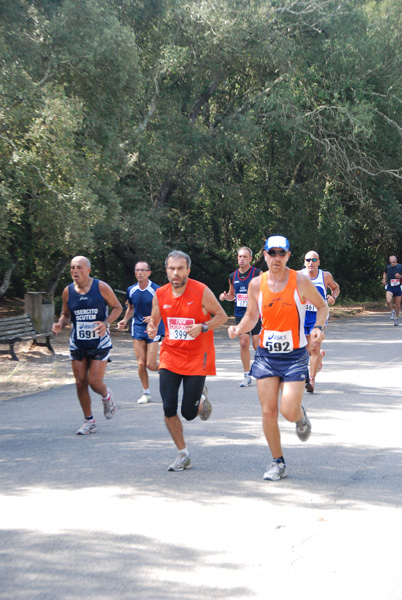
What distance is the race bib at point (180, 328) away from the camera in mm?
6770

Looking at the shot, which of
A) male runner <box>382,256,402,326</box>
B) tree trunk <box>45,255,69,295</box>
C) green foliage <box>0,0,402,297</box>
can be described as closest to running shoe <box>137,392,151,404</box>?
green foliage <box>0,0,402,297</box>

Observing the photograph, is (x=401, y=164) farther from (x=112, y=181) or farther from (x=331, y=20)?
(x=112, y=181)

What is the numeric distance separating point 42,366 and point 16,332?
110 cm

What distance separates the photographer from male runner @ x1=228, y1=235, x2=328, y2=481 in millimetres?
6344

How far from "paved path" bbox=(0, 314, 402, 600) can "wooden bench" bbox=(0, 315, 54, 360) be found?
5539mm

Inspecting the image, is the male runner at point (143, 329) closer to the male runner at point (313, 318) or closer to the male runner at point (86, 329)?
the male runner at point (86, 329)

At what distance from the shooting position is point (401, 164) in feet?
87.2

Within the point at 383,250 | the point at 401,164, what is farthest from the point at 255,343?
the point at 383,250

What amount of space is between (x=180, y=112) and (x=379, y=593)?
2012 centimetres

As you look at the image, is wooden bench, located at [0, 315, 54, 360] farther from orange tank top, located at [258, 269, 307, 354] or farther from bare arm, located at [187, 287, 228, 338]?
orange tank top, located at [258, 269, 307, 354]

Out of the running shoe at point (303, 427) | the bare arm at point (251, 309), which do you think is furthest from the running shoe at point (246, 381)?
the bare arm at point (251, 309)

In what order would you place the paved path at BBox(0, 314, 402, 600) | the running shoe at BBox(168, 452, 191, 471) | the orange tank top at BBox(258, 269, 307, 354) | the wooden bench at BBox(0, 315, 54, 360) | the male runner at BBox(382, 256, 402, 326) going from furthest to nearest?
the male runner at BBox(382, 256, 402, 326), the wooden bench at BBox(0, 315, 54, 360), the running shoe at BBox(168, 452, 191, 471), the orange tank top at BBox(258, 269, 307, 354), the paved path at BBox(0, 314, 402, 600)

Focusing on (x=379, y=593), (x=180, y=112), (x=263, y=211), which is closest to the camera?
(x=379, y=593)

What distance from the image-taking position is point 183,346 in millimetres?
6781
